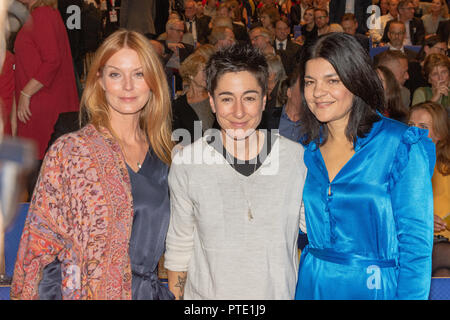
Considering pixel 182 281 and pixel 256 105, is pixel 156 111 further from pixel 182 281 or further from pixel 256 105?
pixel 182 281

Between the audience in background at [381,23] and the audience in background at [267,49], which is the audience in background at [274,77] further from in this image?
the audience in background at [381,23]

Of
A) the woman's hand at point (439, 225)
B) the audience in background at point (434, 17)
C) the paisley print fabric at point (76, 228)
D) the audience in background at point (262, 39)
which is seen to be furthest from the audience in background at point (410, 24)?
the paisley print fabric at point (76, 228)

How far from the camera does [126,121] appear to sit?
2.27m

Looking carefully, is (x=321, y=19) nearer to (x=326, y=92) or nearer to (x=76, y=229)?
(x=326, y=92)

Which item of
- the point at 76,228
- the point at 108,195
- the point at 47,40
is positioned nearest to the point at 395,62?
the point at 47,40

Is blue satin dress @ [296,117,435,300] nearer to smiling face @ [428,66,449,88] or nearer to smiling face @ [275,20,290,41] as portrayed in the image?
smiling face @ [428,66,449,88]

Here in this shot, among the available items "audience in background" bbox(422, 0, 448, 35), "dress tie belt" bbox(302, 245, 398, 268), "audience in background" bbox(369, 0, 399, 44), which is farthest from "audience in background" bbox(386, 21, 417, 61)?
"dress tie belt" bbox(302, 245, 398, 268)

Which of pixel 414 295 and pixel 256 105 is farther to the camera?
pixel 256 105

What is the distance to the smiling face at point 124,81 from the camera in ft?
7.09

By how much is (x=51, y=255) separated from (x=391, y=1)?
29.9 feet

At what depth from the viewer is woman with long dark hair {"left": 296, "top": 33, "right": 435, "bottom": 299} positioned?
6.10ft

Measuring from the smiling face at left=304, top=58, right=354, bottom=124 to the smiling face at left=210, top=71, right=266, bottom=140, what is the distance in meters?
0.20

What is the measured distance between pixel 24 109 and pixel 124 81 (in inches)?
93.6
